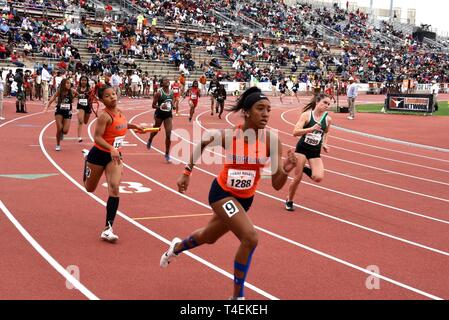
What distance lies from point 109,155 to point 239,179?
8.91 ft

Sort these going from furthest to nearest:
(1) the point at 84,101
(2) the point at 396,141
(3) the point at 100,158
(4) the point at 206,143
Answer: (2) the point at 396,141 < (1) the point at 84,101 < (3) the point at 100,158 < (4) the point at 206,143

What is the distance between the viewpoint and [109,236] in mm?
7000

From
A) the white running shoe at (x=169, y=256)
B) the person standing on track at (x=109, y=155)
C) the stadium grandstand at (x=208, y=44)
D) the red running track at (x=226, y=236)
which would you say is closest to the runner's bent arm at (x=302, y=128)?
the red running track at (x=226, y=236)

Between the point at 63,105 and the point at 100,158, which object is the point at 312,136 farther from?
the point at 63,105

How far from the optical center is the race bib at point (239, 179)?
518 centimetres

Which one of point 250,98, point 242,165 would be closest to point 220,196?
point 242,165

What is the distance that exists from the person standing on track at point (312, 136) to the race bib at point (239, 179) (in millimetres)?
3557

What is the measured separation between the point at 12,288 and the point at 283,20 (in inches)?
2461

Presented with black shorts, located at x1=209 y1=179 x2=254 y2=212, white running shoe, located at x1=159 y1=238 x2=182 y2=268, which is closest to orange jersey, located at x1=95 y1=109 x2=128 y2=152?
white running shoe, located at x1=159 y1=238 x2=182 y2=268

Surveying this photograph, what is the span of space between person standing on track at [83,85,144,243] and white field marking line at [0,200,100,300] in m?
0.79

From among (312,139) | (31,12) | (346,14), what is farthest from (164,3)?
(312,139)

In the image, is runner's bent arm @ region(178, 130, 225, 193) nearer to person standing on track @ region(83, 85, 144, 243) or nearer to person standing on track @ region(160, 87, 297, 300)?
person standing on track @ region(160, 87, 297, 300)

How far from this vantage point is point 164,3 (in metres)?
51.2

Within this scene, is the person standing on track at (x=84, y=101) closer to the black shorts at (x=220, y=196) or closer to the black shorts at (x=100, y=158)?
the black shorts at (x=100, y=158)
